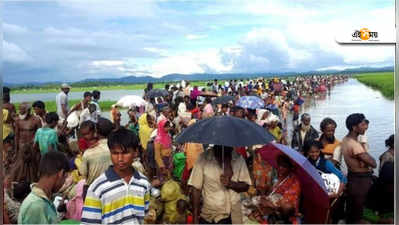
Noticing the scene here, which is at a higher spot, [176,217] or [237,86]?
[237,86]

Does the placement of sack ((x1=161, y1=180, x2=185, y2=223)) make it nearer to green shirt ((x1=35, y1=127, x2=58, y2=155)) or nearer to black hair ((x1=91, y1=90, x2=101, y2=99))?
green shirt ((x1=35, y1=127, x2=58, y2=155))

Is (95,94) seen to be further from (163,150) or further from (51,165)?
(51,165)

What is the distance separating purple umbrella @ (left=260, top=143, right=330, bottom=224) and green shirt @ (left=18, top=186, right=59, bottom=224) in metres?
1.96

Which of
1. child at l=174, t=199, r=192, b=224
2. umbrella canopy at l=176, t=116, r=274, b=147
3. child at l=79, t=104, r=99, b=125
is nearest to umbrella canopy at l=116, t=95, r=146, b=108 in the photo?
child at l=79, t=104, r=99, b=125

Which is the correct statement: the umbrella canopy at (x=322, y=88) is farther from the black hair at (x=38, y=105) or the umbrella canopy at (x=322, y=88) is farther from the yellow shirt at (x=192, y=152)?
the yellow shirt at (x=192, y=152)

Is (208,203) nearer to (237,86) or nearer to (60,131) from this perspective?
(60,131)

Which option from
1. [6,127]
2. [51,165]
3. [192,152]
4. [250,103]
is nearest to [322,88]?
[250,103]

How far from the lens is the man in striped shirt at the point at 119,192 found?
2527 millimetres

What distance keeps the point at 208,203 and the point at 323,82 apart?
23.3 m

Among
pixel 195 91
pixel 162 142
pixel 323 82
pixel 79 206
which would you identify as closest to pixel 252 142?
pixel 79 206

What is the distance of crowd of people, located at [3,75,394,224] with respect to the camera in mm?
2672

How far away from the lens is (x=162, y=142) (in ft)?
20.7

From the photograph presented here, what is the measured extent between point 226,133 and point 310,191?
34.7 inches

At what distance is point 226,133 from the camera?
3686mm
